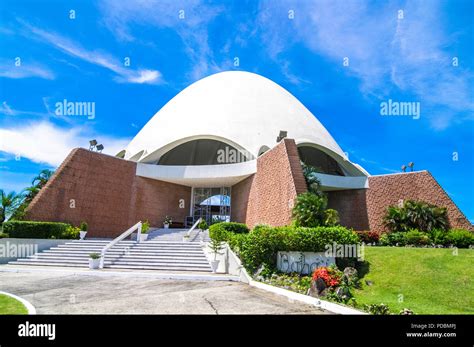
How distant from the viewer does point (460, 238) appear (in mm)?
14422

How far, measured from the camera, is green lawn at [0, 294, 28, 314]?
17.0 ft

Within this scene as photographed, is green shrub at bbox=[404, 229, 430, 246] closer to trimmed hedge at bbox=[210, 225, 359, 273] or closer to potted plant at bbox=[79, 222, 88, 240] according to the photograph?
trimmed hedge at bbox=[210, 225, 359, 273]

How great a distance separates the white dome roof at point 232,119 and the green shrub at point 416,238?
947 cm

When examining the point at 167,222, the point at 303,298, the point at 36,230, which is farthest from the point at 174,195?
the point at 303,298

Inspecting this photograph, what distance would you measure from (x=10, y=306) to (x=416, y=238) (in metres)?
16.0

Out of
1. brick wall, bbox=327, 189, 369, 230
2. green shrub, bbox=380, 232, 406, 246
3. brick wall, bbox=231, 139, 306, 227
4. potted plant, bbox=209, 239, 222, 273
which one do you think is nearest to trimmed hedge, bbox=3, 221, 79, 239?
potted plant, bbox=209, 239, 222, 273

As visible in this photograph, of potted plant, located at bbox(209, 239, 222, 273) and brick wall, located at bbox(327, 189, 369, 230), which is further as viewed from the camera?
brick wall, located at bbox(327, 189, 369, 230)

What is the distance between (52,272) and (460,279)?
45.1 feet

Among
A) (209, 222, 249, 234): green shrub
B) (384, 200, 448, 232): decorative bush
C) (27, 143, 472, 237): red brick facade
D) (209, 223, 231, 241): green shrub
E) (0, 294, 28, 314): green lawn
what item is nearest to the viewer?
(0, 294, 28, 314): green lawn

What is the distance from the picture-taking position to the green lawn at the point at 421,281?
8.06m

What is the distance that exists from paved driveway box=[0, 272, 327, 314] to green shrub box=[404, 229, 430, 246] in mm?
10291

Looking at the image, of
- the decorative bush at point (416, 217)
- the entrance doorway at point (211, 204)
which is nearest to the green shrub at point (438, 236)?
the decorative bush at point (416, 217)

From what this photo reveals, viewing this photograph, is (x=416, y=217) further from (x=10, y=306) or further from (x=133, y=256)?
(x=10, y=306)

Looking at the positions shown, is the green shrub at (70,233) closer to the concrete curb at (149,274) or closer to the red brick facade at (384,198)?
the concrete curb at (149,274)
